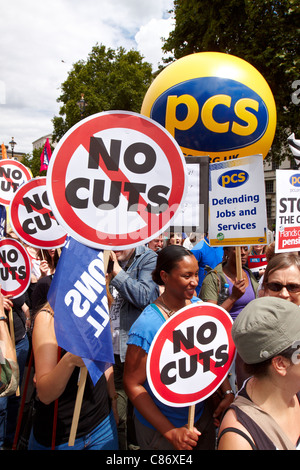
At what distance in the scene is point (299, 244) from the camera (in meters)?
3.55

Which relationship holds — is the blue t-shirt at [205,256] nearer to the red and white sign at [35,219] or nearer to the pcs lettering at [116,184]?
the red and white sign at [35,219]

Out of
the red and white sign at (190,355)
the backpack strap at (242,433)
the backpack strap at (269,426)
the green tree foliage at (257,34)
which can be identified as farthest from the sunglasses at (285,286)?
the green tree foliage at (257,34)

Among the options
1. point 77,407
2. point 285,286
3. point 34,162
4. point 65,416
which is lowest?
point 65,416

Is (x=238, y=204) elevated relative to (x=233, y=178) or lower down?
lower down

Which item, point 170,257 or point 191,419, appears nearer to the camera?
point 191,419

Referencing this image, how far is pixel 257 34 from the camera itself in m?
11.1

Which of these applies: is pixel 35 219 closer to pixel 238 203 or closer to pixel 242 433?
pixel 238 203

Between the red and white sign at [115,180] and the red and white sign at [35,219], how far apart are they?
1535 millimetres

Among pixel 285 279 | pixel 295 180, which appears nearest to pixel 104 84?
pixel 295 180

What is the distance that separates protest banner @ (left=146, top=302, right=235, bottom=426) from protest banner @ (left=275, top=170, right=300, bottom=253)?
1645mm

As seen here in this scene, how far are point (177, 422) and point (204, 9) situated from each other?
12718mm

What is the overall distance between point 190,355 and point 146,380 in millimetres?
285

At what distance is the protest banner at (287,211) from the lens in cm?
344

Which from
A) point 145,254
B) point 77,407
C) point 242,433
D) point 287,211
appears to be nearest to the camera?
point 242,433
